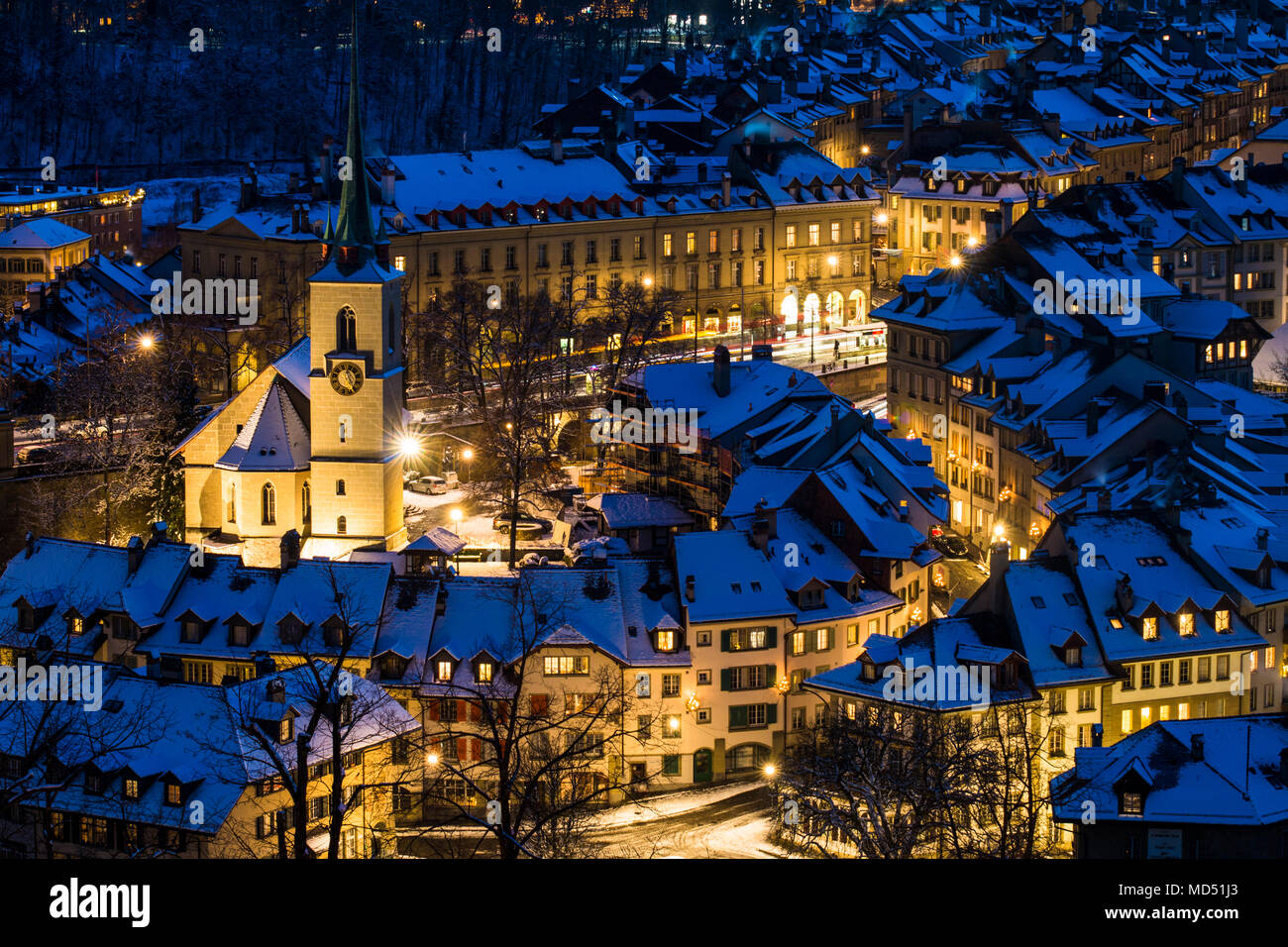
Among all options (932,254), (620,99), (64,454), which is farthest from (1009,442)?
(620,99)

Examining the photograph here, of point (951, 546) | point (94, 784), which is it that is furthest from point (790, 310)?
point (94, 784)

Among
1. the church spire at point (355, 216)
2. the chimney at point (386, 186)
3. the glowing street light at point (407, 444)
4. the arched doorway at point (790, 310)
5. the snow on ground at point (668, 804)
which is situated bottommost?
the snow on ground at point (668, 804)

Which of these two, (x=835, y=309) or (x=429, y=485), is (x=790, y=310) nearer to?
(x=835, y=309)

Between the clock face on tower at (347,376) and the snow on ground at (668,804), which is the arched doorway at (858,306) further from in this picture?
the snow on ground at (668,804)

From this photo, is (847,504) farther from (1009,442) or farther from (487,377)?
(487,377)

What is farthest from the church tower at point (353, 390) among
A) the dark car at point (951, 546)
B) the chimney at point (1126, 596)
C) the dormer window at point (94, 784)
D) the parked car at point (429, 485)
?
the chimney at point (1126, 596)

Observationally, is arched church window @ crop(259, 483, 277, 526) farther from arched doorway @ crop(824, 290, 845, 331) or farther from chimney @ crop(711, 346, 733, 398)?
arched doorway @ crop(824, 290, 845, 331)

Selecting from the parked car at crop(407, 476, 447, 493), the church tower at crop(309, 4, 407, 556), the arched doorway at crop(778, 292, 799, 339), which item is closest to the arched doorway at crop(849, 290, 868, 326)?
the arched doorway at crop(778, 292, 799, 339)
